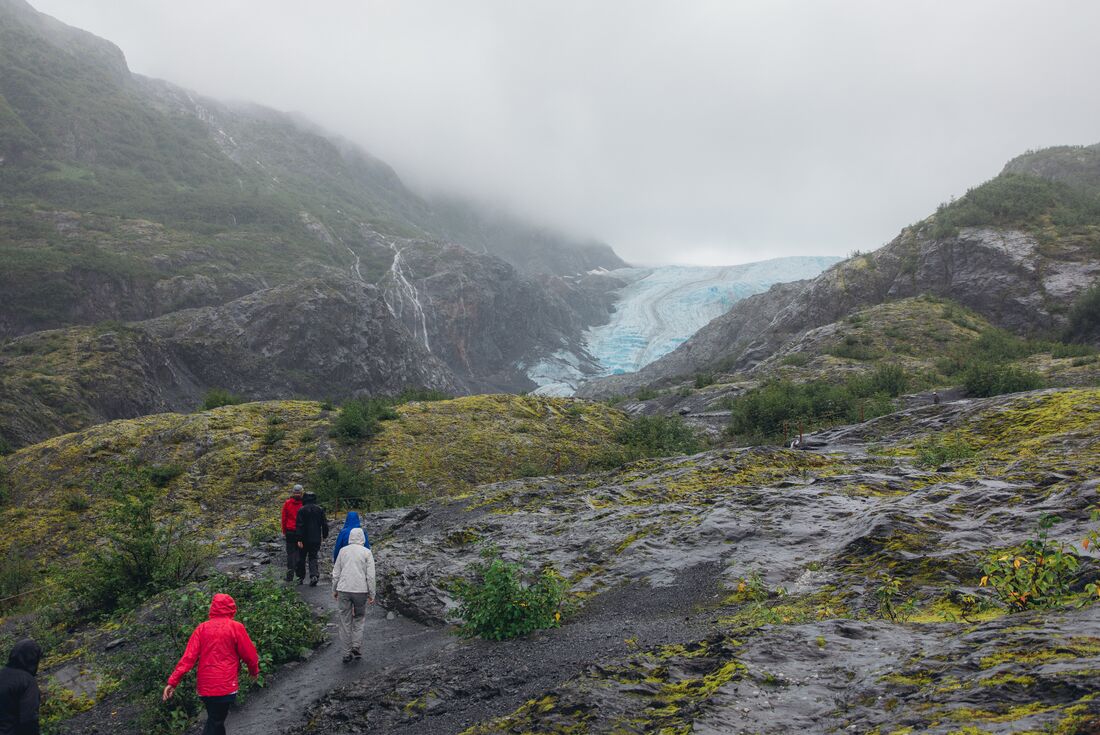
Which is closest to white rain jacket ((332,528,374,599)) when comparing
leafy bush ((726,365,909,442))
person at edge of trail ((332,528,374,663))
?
person at edge of trail ((332,528,374,663))

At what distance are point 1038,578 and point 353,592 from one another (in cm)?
795

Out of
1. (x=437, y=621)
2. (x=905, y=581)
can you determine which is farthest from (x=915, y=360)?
(x=437, y=621)

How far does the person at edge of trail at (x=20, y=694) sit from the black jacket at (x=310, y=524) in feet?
17.9

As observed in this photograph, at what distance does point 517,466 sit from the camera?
73.1 ft

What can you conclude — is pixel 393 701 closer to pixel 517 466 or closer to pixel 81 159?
pixel 517 466

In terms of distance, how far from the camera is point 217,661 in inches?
247

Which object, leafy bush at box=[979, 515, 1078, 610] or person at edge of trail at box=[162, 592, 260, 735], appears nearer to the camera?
leafy bush at box=[979, 515, 1078, 610]

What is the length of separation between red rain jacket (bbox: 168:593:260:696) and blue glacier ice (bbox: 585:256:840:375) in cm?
9233

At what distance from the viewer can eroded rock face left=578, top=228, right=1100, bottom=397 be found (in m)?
33.5

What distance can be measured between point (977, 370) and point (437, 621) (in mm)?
20833

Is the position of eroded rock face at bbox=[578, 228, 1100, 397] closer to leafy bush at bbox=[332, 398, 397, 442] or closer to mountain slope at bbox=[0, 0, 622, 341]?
leafy bush at bbox=[332, 398, 397, 442]

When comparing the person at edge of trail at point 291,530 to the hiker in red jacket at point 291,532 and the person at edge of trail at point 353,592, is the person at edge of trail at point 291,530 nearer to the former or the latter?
the hiker in red jacket at point 291,532

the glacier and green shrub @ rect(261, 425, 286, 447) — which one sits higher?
the glacier

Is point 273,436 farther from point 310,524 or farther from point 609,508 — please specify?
point 609,508
